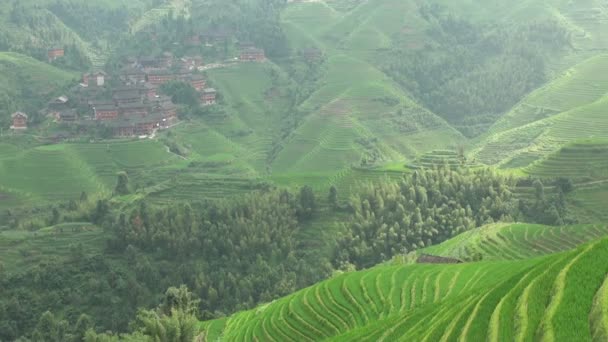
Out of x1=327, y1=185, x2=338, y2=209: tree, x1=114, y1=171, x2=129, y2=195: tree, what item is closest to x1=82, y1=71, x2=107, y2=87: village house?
x1=114, y1=171, x2=129, y2=195: tree

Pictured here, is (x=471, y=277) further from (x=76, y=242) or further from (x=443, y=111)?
(x=443, y=111)

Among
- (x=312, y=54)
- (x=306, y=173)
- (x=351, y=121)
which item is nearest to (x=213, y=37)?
(x=312, y=54)

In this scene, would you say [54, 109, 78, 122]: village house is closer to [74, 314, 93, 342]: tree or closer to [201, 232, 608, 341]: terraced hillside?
[74, 314, 93, 342]: tree

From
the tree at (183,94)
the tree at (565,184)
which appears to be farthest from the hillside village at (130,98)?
the tree at (565,184)

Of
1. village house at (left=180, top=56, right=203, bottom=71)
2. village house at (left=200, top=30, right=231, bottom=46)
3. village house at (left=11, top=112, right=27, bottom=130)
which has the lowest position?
village house at (left=11, top=112, right=27, bottom=130)

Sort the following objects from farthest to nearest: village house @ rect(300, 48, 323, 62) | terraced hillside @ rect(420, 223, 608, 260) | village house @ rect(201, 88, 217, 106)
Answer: village house @ rect(300, 48, 323, 62), village house @ rect(201, 88, 217, 106), terraced hillside @ rect(420, 223, 608, 260)

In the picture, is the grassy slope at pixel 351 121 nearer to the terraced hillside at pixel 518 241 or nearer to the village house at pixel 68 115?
the terraced hillside at pixel 518 241

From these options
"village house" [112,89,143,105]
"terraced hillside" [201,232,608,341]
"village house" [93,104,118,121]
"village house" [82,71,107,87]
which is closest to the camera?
"terraced hillside" [201,232,608,341]

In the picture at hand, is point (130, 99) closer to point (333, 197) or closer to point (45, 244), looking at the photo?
point (45, 244)
